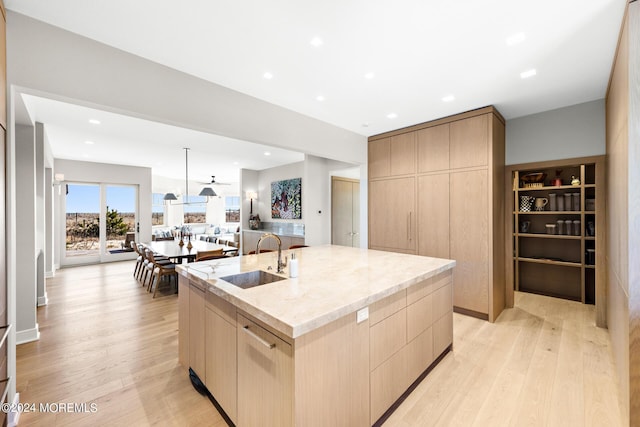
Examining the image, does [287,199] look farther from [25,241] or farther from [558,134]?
[558,134]

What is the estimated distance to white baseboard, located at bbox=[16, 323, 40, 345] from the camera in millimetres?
2996

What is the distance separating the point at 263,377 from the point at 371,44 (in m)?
2.47

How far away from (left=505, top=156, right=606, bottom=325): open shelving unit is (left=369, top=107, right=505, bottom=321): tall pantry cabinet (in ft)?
2.28

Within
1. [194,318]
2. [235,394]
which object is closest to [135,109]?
[194,318]

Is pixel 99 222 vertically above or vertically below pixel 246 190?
below

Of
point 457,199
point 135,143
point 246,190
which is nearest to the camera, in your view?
point 457,199

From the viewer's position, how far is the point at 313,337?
4.53 ft

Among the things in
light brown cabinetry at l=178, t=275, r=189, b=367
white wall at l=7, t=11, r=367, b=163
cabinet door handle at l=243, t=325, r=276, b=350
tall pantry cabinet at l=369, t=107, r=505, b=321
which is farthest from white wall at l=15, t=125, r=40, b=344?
tall pantry cabinet at l=369, t=107, r=505, b=321

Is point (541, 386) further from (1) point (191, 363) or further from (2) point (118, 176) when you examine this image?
(2) point (118, 176)

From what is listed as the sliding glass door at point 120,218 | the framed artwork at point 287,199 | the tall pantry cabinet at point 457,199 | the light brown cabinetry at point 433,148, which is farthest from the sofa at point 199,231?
the light brown cabinetry at point 433,148

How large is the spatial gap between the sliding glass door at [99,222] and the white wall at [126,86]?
6.44 m

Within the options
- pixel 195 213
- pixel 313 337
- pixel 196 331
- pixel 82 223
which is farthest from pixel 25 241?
pixel 195 213

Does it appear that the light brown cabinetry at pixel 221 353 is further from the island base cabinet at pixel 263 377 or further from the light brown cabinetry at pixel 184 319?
the light brown cabinetry at pixel 184 319

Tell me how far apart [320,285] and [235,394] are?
823 millimetres
